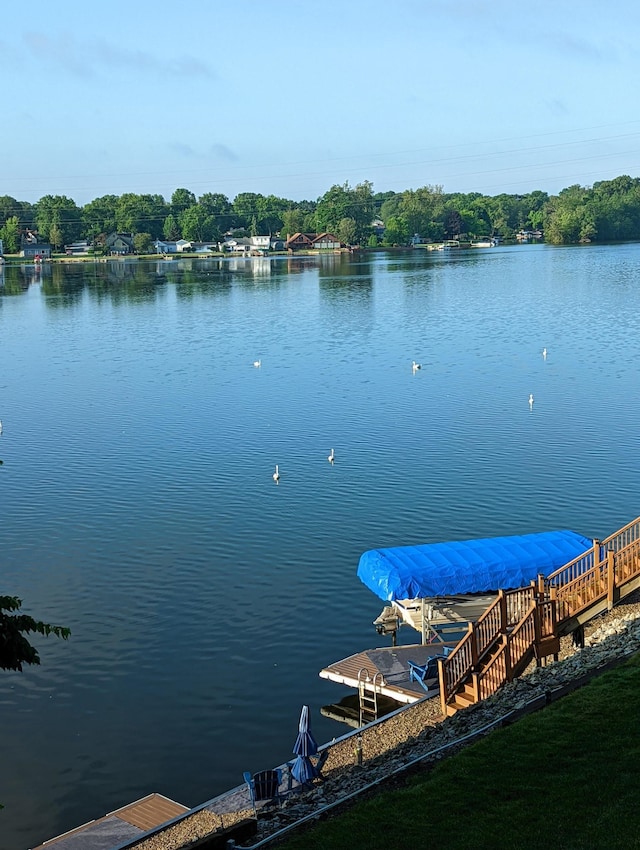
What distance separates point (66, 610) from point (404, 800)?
2140cm

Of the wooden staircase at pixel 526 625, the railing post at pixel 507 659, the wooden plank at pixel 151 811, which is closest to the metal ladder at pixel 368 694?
the wooden staircase at pixel 526 625

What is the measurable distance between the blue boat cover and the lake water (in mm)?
3024

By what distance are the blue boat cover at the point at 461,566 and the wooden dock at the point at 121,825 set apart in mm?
10242

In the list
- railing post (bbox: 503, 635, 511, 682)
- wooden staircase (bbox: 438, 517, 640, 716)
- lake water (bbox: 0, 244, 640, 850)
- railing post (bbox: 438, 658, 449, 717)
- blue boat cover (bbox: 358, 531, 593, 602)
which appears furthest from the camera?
blue boat cover (bbox: 358, 531, 593, 602)

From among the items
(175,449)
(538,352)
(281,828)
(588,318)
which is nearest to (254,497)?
(175,449)

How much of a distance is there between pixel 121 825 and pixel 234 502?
26.1m

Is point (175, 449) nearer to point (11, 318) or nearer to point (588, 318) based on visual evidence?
point (588, 318)

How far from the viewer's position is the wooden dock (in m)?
22.6

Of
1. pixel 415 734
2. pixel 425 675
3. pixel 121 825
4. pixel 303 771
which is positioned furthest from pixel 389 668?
pixel 121 825

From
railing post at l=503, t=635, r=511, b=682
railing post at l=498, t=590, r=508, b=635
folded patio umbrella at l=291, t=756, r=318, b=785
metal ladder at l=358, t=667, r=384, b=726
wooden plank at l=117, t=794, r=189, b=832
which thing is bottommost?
wooden plank at l=117, t=794, r=189, b=832

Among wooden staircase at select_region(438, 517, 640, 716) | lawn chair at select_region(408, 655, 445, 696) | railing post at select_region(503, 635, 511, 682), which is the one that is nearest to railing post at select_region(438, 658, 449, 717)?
wooden staircase at select_region(438, 517, 640, 716)

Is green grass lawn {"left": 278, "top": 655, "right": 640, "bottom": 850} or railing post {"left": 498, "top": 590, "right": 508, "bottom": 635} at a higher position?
railing post {"left": 498, "top": 590, "right": 508, "bottom": 635}

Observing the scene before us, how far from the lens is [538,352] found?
93.3m

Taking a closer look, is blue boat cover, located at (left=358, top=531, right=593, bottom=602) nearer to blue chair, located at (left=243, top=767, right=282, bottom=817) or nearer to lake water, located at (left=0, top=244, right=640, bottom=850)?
lake water, located at (left=0, top=244, right=640, bottom=850)
